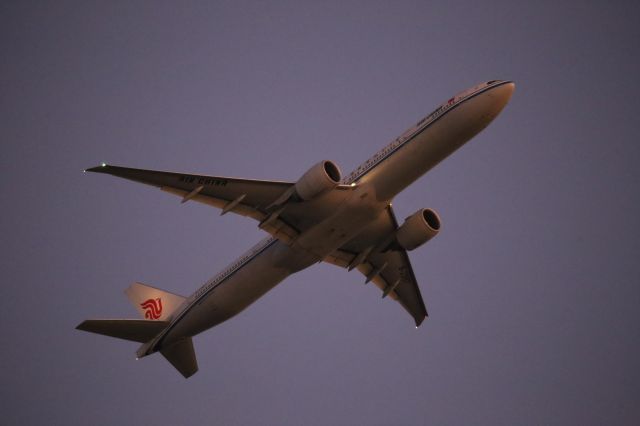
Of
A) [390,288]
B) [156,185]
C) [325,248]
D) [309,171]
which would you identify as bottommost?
[390,288]

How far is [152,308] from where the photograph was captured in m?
39.0

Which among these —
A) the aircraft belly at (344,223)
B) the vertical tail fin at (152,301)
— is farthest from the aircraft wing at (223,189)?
the vertical tail fin at (152,301)

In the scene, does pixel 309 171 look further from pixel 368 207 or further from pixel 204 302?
pixel 204 302

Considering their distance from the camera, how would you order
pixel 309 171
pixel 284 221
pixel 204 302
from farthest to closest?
pixel 204 302 → pixel 284 221 → pixel 309 171

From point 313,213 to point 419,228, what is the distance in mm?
5902

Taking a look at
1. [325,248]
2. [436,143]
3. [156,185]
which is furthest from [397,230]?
[156,185]

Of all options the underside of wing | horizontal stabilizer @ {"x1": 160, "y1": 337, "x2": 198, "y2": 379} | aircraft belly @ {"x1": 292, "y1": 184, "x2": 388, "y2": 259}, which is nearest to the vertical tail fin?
horizontal stabilizer @ {"x1": 160, "y1": 337, "x2": 198, "y2": 379}

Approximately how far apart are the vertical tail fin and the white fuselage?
13.3ft

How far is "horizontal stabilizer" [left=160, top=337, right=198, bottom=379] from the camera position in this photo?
37281 millimetres

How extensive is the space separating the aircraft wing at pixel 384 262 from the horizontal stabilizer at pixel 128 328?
9.73 m

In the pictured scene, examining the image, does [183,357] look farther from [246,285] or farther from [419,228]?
[419,228]

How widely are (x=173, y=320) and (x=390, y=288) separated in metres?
12.2

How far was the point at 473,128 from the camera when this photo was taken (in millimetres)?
29562

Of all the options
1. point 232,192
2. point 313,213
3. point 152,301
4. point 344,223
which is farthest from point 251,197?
point 152,301
